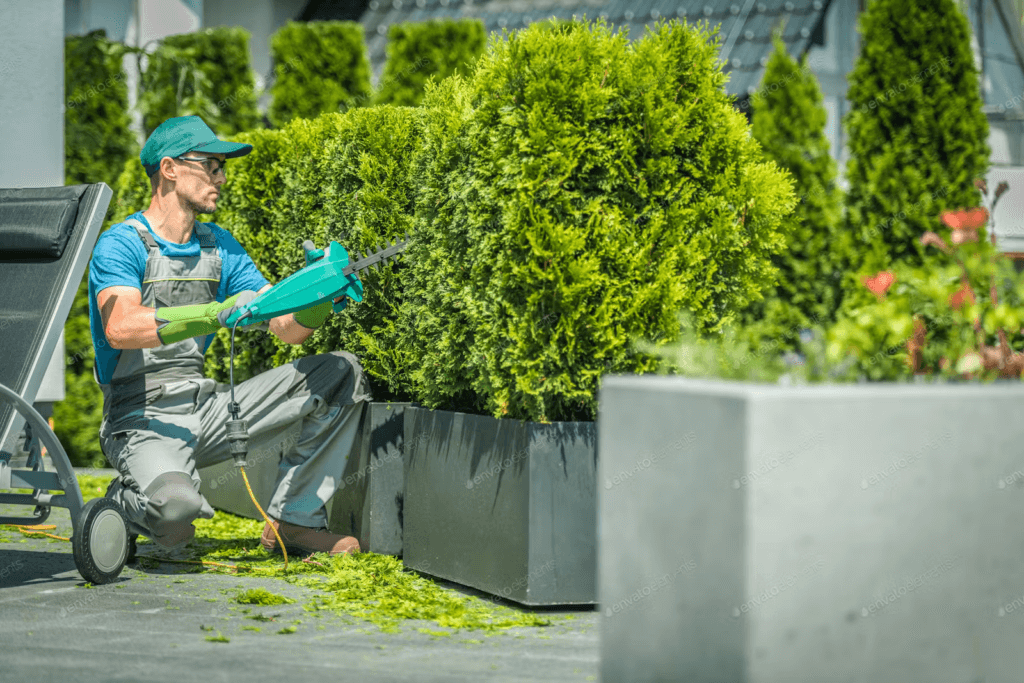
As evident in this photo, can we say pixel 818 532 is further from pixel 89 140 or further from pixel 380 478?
pixel 89 140

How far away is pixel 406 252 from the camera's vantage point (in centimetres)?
499

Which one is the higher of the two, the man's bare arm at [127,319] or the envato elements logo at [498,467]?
the man's bare arm at [127,319]

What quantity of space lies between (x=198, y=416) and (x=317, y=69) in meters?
8.74

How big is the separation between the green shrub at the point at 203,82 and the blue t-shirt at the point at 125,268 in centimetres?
536

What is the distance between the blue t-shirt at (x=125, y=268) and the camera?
4.82 meters

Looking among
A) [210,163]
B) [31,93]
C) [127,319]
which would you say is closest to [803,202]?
[31,93]

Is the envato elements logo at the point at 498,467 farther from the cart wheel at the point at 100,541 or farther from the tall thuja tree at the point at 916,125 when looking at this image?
the tall thuja tree at the point at 916,125

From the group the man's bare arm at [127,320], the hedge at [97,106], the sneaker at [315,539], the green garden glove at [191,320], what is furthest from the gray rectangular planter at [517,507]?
the hedge at [97,106]

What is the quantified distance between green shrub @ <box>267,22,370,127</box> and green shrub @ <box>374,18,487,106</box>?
385mm

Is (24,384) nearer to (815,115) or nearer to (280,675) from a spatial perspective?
(280,675)

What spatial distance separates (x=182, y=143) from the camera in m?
5.16

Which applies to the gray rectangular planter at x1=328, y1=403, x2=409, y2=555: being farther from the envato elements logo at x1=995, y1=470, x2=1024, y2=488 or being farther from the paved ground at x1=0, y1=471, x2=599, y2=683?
the envato elements logo at x1=995, y1=470, x2=1024, y2=488

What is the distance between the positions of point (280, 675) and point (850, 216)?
8654mm

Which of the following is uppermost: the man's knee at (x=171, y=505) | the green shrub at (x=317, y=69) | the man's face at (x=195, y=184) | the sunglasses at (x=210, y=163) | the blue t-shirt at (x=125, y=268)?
the green shrub at (x=317, y=69)
